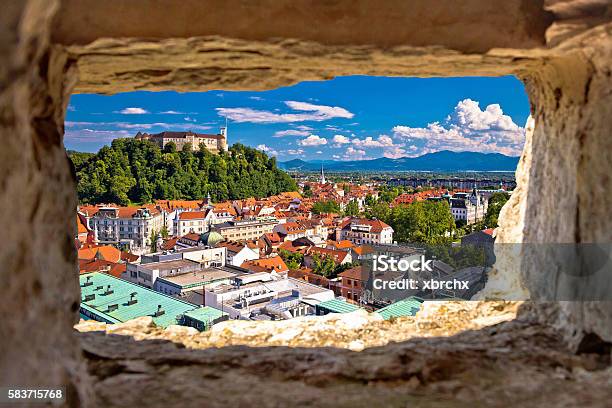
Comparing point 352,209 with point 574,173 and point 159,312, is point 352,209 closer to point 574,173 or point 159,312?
point 159,312

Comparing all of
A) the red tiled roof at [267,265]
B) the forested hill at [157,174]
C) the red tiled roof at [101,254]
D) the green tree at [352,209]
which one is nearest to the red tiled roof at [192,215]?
the forested hill at [157,174]

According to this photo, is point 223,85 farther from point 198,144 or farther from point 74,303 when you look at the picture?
point 198,144

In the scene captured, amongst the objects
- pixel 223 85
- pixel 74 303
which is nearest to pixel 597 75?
pixel 223 85

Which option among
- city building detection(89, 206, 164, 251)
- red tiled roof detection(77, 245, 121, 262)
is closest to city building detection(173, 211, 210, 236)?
city building detection(89, 206, 164, 251)

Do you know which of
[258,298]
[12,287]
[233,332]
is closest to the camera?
[12,287]

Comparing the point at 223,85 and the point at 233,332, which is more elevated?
the point at 223,85

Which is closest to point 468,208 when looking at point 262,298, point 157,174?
point 262,298

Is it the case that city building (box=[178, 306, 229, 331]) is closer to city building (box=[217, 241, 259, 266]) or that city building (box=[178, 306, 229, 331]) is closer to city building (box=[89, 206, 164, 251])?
A: city building (box=[217, 241, 259, 266])

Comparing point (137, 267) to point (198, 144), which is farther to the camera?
point (198, 144)
